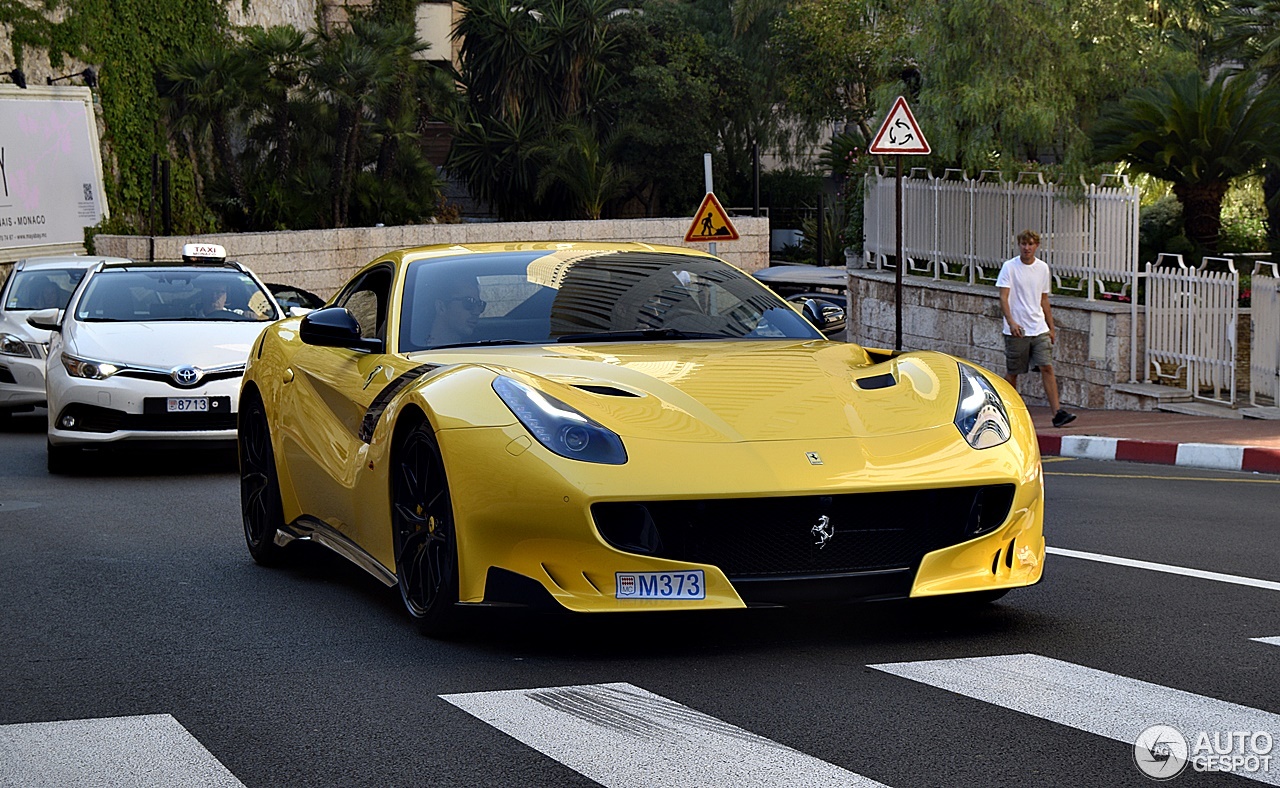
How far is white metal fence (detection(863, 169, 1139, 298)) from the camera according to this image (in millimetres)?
17609

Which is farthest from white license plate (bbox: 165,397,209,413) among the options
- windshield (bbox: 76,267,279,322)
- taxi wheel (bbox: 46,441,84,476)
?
windshield (bbox: 76,267,279,322)

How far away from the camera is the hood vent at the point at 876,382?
19.4ft

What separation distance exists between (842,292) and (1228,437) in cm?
1359

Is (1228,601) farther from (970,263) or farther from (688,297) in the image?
(970,263)

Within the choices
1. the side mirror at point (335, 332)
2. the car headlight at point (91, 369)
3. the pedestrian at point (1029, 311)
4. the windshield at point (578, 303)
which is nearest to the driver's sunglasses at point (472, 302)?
the windshield at point (578, 303)

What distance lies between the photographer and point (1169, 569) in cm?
723

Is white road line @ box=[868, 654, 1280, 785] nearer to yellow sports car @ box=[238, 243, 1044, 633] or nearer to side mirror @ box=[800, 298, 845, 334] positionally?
yellow sports car @ box=[238, 243, 1044, 633]

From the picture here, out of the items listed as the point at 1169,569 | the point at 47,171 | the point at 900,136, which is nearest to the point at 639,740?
the point at 1169,569

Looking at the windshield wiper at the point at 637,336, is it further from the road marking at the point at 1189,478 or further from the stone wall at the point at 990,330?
the stone wall at the point at 990,330

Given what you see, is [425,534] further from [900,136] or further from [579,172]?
[579,172]

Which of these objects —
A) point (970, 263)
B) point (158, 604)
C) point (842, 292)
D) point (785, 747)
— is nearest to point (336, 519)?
point (158, 604)

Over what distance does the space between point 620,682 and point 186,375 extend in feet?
25.8

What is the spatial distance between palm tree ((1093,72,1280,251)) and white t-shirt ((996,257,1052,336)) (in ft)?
12.2

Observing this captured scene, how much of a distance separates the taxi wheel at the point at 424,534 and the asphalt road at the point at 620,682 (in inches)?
5.2
